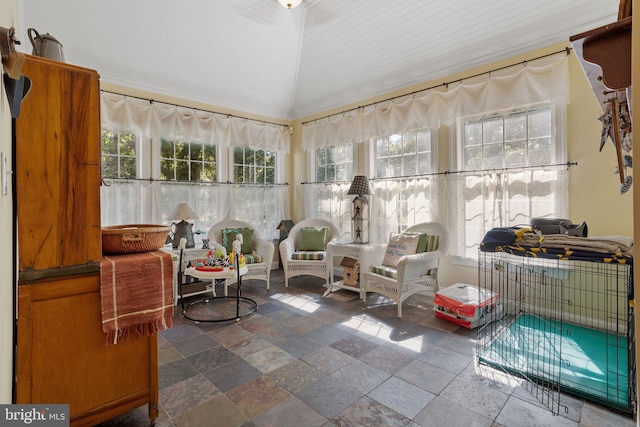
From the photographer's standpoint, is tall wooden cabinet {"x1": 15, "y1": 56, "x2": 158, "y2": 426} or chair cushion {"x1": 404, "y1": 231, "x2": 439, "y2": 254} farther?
chair cushion {"x1": 404, "y1": 231, "x2": 439, "y2": 254}

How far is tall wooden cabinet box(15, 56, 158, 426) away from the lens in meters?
1.30

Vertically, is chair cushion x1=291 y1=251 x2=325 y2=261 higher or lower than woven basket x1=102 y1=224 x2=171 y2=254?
lower

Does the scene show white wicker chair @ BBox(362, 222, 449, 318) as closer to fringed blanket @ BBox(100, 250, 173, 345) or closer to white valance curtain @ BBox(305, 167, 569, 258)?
white valance curtain @ BBox(305, 167, 569, 258)

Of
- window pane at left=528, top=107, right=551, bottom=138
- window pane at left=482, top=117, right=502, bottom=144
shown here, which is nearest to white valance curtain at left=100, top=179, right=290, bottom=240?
window pane at left=482, top=117, right=502, bottom=144

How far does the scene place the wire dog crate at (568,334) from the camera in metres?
1.89

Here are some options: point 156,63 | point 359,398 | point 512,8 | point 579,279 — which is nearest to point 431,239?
point 579,279

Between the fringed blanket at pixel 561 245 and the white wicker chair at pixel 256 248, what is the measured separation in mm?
2627

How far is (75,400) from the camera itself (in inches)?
56.5

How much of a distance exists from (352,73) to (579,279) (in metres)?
3.53

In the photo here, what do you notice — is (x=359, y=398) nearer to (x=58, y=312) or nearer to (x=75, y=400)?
(x=75, y=400)

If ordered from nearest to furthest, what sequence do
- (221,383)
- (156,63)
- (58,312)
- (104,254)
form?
(58,312) < (104,254) < (221,383) < (156,63)

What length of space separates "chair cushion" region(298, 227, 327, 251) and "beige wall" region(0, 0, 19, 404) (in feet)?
11.3

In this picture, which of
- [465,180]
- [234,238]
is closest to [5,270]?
[234,238]

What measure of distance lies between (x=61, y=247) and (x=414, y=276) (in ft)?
9.59
